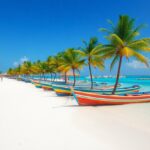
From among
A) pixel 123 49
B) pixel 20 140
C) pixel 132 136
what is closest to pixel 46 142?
pixel 20 140

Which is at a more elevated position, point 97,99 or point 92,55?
point 92,55

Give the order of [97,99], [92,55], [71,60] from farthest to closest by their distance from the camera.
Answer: [71,60]
[92,55]
[97,99]

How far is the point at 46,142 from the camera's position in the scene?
5.18 meters

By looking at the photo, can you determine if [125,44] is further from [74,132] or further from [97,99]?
[74,132]

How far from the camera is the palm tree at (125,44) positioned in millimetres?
12992

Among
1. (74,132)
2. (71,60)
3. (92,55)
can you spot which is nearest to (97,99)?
(74,132)

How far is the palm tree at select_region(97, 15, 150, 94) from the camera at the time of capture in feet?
42.6

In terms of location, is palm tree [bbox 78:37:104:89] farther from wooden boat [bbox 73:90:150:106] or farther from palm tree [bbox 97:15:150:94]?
wooden boat [bbox 73:90:150:106]

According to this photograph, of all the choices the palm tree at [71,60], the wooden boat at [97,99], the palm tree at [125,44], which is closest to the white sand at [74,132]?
the wooden boat at [97,99]

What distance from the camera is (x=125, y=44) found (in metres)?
13.7

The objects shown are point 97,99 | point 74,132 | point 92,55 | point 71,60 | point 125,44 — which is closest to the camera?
point 74,132

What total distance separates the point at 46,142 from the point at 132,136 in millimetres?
2892

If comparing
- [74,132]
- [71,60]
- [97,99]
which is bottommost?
[74,132]

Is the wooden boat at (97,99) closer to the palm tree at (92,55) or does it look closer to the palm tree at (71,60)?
the palm tree at (92,55)
